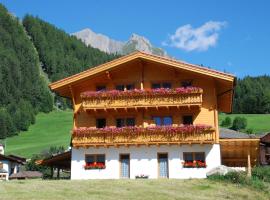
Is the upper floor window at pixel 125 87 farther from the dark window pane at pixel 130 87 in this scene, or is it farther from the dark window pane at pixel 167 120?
the dark window pane at pixel 167 120

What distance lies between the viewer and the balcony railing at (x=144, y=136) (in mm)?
33906

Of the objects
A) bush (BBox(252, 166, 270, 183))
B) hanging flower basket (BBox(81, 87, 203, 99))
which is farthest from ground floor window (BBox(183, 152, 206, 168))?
hanging flower basket (BBox(81, 87, 203, 99))

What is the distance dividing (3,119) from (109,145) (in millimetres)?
107225

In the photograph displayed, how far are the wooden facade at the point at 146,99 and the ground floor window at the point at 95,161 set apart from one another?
1.09 m

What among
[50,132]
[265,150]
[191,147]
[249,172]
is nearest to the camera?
[249,172]

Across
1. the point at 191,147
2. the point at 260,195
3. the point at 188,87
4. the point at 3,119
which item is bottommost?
the point at 260,195

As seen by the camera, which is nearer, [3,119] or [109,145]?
[109,145]

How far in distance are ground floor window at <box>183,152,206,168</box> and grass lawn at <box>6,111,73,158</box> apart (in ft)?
208

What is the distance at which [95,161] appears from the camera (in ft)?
116

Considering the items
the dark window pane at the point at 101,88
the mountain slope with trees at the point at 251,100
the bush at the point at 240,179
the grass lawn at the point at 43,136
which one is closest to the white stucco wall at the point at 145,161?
the bush at the point at 240,179

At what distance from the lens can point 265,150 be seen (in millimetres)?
56312

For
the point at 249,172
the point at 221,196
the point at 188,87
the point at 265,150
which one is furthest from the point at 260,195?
the point at 265,150

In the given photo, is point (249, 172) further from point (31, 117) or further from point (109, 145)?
point (31, 117)

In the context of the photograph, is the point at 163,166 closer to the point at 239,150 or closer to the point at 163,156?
the point at 163,156
